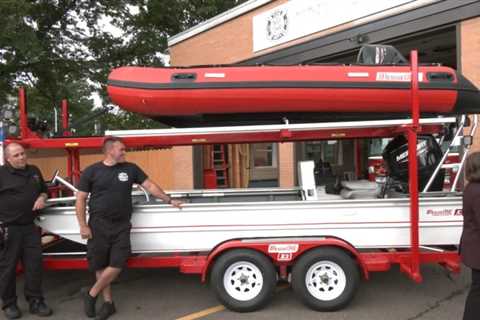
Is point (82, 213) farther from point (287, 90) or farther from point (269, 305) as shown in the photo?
point (287, 90)

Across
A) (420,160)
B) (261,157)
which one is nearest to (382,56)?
(420,160)

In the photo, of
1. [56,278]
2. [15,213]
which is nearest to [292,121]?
[15,213]

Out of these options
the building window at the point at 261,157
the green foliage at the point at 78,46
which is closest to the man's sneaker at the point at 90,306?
the green foliage at the point at 78,46

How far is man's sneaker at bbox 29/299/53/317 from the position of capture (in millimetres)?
4449

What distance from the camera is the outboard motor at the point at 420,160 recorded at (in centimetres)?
494

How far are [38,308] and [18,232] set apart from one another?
2.50 ft

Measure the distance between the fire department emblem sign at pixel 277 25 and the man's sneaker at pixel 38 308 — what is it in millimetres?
8427

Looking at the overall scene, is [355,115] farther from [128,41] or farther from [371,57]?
[128,41]

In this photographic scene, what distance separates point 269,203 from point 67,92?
12.4 m

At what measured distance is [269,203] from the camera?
4379 mm

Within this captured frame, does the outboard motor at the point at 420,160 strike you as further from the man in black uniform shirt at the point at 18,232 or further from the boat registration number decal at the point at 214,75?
the man in black uniform shirt at the point at 18,232

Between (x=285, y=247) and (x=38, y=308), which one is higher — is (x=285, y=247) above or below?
above

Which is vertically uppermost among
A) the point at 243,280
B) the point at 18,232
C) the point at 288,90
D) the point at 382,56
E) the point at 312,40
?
the point at 312,40

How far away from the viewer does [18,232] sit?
4.39 meters
